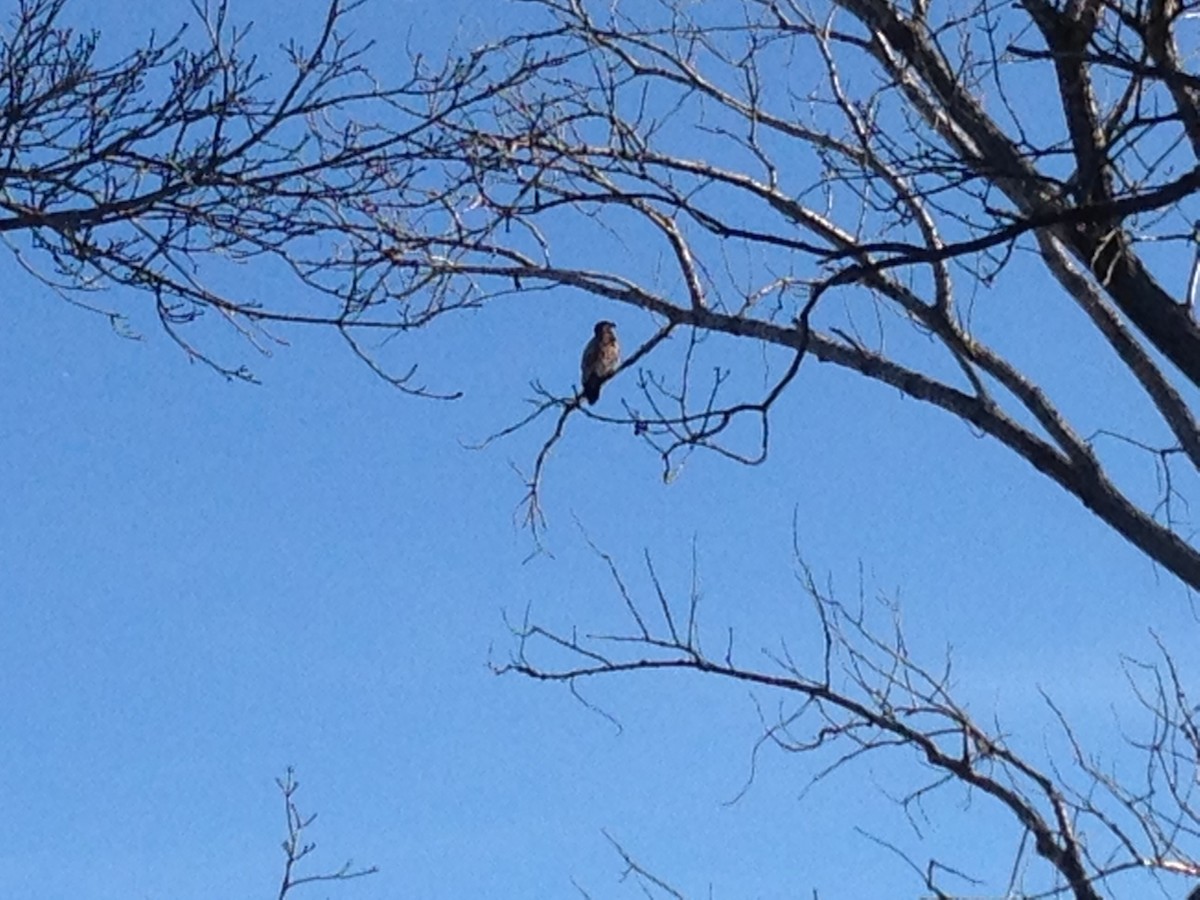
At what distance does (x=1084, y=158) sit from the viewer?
12.0ft

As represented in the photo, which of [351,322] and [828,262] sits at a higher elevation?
[351,322]

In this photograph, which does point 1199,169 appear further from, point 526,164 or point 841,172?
point 526,164

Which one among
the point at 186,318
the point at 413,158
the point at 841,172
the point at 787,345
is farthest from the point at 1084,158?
the point at 787,345

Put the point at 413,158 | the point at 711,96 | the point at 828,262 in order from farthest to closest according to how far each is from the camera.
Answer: the point at 711,96, the point at 413,158, the point at 828,262

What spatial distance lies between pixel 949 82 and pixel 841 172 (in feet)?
4.14

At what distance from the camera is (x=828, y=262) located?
3074mm

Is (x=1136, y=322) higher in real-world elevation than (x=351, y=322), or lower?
higher

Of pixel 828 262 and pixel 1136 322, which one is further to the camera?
pixel 1136 322

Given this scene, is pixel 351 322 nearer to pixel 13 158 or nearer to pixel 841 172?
pixel 13 158

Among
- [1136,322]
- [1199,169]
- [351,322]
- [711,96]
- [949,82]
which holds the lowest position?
[1199,169]

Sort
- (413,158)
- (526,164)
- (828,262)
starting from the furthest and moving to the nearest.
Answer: (526,164), (413,158), (828,262)

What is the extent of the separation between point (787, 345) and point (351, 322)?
2236 millimetres

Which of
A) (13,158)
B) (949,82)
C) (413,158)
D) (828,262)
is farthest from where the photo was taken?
(949,82)

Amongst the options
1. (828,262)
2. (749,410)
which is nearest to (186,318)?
(749,410)
